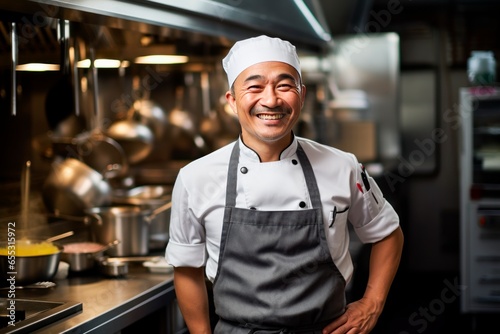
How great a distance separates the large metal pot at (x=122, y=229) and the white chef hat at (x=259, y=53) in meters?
0.95

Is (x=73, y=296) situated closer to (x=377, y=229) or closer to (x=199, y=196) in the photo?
(x=199, y=196)

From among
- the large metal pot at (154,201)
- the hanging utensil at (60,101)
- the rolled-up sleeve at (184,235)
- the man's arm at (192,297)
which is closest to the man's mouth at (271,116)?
the rolled-up sleeve at (184,235)

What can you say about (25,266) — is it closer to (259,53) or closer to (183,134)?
(259,53)

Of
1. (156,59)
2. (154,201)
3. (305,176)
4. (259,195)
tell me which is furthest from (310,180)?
(156,59)

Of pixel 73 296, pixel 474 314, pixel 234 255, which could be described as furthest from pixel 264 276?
pixel 474 314

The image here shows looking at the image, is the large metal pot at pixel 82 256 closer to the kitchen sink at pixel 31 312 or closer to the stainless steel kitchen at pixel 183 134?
the stainless steel kitchen at pixel 183 134

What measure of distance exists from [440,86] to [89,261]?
442cm

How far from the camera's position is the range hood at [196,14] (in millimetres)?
1890

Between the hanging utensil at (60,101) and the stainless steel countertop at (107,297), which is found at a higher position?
the hanging utensil at (60,101)

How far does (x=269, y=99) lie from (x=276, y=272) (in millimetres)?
426

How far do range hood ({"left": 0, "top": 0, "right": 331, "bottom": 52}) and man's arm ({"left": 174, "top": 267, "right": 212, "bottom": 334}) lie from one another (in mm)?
776

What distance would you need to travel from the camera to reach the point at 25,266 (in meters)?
2.01

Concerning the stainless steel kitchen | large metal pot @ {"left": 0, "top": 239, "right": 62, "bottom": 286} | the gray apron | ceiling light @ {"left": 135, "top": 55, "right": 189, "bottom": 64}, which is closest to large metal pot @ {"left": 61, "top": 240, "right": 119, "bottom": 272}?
the stainless steel kitchen

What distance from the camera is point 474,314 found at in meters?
4.89
